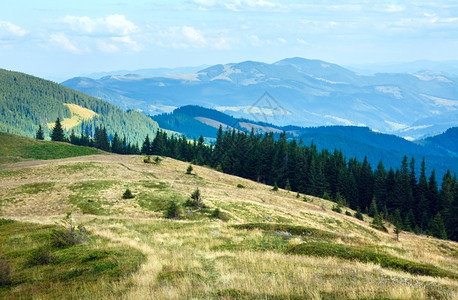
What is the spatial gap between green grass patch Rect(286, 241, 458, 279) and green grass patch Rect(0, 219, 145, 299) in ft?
28.7

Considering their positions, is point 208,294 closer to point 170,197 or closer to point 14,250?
point 14,250

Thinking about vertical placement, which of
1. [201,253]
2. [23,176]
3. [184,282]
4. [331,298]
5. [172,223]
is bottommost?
[23,176]

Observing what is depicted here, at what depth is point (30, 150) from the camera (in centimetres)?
9612

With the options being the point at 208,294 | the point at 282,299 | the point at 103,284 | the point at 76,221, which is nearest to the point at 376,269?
the point at 282,299

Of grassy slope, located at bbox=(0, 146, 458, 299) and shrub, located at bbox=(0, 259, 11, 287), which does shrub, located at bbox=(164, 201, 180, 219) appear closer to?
grassy slope, located at bbox=(0, 146, 458, 299)

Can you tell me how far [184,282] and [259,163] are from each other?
110 metres

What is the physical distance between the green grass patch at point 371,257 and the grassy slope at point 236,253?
2.0 inches

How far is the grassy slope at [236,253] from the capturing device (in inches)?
428

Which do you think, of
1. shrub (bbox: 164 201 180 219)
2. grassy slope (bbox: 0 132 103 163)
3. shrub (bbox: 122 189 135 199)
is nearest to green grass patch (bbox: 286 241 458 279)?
shrub (bbox: 164 201 180 219)

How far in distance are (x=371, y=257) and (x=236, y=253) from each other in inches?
273

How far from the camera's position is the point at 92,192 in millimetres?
44250

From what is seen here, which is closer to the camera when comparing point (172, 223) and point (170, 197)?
point (172, 223)

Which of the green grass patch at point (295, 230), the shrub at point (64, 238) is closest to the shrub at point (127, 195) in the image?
the green grass patch at point (295, 230)

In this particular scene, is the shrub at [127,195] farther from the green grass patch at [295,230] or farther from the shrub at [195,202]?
the green grass patch at [295,230]
